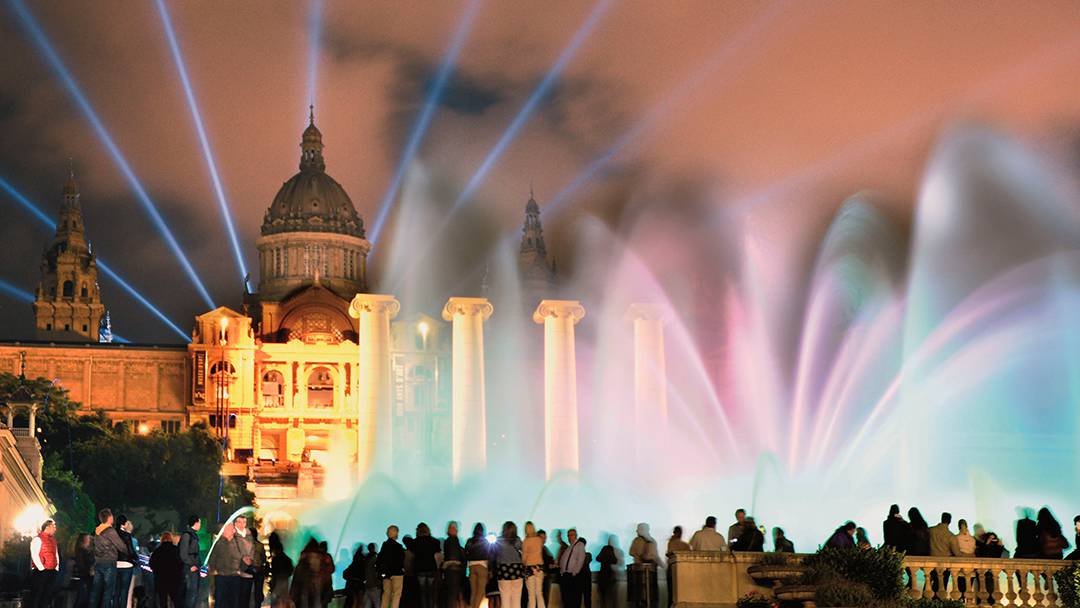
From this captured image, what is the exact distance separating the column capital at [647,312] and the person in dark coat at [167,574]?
169ft

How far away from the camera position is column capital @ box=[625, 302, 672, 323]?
79.4m

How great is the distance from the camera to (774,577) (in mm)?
29219

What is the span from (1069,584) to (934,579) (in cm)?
212

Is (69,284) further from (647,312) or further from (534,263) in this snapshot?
(647,312)

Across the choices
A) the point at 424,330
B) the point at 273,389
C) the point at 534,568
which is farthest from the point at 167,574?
the point at 273,389

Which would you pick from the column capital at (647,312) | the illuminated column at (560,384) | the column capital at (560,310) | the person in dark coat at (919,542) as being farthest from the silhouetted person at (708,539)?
the column capital at (560,310)

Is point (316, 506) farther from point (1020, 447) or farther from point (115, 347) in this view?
point (115, 347)

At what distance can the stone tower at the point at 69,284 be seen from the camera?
147750 millimetres

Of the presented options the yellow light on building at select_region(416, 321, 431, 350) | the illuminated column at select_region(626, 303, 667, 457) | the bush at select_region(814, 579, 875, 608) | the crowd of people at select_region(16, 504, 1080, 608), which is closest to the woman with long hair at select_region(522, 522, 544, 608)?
the crowd of people at select_region(16, 504, 1080, 608)

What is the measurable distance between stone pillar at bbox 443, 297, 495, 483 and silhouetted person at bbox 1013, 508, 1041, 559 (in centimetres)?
4660

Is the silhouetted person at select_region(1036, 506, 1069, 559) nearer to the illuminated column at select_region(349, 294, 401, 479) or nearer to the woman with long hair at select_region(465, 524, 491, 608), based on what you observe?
the woman with long hair at select_region(465, 524, 491, 608)

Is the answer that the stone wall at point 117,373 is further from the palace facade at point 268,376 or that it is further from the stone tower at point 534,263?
the stone tower at point 534,263

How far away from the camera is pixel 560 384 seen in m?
79.6

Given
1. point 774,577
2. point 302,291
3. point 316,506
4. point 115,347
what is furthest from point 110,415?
point 774,577
